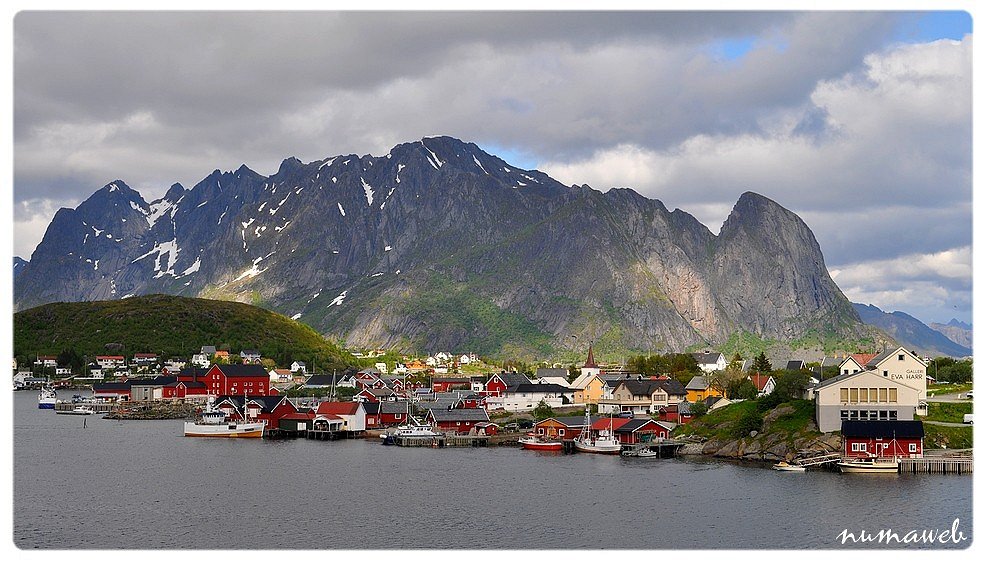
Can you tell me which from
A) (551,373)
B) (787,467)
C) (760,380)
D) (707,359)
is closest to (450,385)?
(551,373)

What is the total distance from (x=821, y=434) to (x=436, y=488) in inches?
1059

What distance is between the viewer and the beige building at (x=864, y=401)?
218 feet

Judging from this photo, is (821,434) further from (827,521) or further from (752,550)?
(752,550)

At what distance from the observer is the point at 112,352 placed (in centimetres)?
17825

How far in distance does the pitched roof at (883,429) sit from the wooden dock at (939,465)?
6.16 feet

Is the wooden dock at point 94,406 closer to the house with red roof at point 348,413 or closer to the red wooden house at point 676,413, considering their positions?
the house with red roof at point 348,413

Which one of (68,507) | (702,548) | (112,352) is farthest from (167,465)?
(112,352)

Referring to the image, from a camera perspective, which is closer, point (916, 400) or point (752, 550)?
point (752, 550)

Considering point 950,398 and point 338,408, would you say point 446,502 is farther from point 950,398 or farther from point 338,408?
point 338,408

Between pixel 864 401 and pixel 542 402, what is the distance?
4611cm

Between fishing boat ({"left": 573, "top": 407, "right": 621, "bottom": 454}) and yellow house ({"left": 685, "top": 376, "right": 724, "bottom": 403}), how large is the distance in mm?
21391

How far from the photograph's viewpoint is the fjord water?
42469mm

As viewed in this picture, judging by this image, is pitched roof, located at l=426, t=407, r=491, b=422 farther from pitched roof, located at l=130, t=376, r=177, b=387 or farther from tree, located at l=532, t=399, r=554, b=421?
pitched roof, located at l=130, t=376, r=177, b=387
